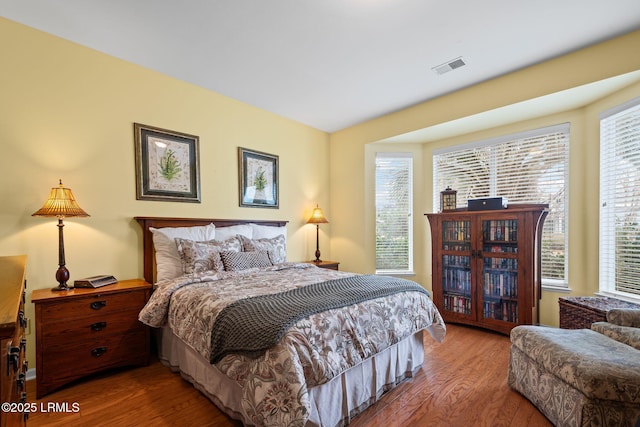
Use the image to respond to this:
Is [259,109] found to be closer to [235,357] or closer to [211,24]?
[211,24]

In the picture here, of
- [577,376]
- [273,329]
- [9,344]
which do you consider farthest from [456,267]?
[9,344]

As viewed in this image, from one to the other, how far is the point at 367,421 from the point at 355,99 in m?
3.15

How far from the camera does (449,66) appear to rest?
9.10ft

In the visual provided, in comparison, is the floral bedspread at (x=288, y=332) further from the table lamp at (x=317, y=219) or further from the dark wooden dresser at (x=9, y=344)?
the table lamp at (x=317, y=219)

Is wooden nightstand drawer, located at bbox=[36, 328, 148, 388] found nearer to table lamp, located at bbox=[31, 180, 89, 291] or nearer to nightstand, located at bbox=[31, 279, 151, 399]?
nightstand, located at bbox=[31, 279, 151, 399]

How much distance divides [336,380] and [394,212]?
9.65 feet

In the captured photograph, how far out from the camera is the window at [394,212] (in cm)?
427

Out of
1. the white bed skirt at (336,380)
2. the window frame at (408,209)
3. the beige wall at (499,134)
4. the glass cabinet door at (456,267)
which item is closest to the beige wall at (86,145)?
the white bed skirt at (336,380)

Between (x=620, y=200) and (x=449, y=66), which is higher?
(x=449, y=66)

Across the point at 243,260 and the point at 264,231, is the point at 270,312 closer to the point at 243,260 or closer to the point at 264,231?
the point at 243,260

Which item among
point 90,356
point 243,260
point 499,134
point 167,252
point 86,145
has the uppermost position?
point 499,134

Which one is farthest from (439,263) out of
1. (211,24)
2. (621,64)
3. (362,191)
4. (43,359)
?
(43,359)

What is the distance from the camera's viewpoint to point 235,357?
155 centimetres

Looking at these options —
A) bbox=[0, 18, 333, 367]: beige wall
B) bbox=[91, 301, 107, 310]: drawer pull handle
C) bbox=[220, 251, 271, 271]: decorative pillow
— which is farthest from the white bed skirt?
bbox=[0, 18, 333, 367]: beige wall
